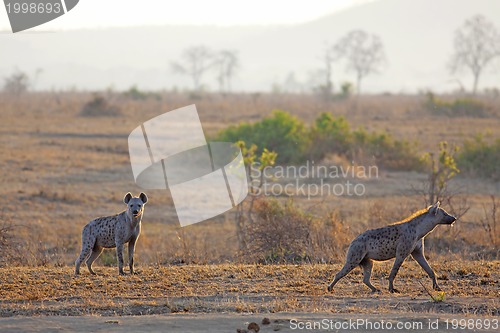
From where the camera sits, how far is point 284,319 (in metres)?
8.45

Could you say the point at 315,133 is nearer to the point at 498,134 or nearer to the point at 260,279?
the point at 498,134

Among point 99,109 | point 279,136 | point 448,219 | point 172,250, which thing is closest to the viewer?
point 448,219

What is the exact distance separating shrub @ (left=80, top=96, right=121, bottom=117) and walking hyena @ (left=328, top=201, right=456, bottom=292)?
1431 inches

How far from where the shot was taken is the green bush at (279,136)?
89.8 feet

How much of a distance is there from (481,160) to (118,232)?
55.1 feet

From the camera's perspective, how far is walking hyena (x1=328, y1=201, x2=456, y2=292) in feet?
33.2

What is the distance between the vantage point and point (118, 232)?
1134 centimetres

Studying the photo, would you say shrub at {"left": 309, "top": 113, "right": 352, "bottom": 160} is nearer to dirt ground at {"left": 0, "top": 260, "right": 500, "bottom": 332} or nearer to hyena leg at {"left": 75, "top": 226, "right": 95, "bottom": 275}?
dirt ground at {"left": 0, "top": 260, "right": 500, "bottom": 332}

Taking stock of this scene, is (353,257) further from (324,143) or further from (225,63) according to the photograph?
(225,63)

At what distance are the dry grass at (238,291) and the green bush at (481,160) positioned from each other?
44.3ft

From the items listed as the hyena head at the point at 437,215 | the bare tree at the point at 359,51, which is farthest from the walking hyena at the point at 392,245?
the bare tree at the point at 359,51

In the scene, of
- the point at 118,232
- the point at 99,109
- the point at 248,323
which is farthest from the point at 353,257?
the point at 99,109

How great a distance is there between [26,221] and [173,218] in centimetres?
321

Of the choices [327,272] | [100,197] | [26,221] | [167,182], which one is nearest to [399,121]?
[167,182]
